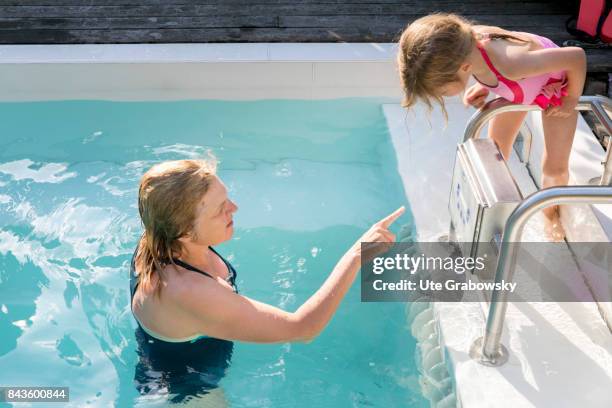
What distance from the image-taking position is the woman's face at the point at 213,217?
2.08 meters

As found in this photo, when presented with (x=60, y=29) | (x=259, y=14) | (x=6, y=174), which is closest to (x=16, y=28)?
(x=60, y=29)

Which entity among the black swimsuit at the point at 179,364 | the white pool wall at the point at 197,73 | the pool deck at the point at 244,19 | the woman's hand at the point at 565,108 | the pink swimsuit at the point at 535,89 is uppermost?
the pink swimsuit at the point at 535,89

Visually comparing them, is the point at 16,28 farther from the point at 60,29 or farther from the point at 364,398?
the point at 364,398

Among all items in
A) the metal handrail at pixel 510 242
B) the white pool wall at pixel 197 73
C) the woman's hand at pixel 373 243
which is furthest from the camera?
the white pool wall at pixel 197 73

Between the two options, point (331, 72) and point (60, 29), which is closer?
point (331, 72)

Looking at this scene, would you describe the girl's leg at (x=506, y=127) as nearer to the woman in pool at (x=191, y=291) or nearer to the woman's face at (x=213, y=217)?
the woman in pool at (x=191, y=291)

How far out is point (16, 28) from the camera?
4.93 m

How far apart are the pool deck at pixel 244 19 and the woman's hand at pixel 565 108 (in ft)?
7.08

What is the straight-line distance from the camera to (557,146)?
9.28 feet

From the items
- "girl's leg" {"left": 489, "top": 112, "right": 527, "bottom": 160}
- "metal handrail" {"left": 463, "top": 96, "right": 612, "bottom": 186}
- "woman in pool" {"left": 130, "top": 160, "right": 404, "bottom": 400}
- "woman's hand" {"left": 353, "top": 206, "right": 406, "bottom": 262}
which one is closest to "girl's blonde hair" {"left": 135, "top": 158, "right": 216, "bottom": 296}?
"woman in pool" {"left": 130, "top": 160, "right": 404, "bottom": 400}

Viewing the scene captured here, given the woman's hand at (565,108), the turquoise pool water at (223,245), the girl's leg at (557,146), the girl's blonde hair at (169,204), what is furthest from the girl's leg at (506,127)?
the girl's blonde hair at (169,204)

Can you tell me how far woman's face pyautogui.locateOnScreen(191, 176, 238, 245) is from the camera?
208cm

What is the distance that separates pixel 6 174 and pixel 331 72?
80.7 inches

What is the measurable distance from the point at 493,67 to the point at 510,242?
795 mm
